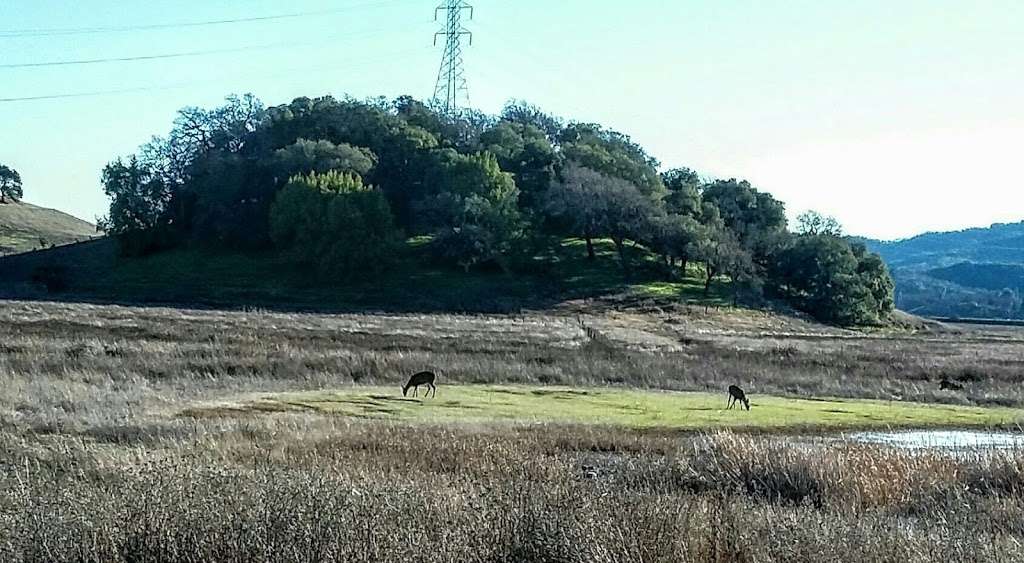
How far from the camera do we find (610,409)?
29.3 meters

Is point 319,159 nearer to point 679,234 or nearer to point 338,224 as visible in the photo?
point 338,224

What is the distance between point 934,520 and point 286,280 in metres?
88.7

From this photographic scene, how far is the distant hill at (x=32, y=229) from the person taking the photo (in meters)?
146

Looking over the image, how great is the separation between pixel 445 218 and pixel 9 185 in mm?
107374

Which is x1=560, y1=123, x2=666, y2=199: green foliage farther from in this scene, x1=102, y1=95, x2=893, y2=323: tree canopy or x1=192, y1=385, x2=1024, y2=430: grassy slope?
x1=192, y1=385, x2=1024, y2=430: grassy slope

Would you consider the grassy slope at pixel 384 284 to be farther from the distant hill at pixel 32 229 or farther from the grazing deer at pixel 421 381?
the grazing deer at pixel 421 381

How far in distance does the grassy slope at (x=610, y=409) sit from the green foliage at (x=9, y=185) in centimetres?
16374

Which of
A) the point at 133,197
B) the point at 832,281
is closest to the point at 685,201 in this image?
the point at 832,281

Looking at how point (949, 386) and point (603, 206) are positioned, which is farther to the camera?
point (603, 206)

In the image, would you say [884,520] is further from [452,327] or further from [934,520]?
[452,327]

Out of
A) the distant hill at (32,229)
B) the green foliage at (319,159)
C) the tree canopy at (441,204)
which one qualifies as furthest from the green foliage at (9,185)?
the green foliage at (319,159)

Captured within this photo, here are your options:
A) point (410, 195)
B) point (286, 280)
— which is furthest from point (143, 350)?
point (410, 195)

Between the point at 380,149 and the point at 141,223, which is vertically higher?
the point at 380,149

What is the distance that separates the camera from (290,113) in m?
122
